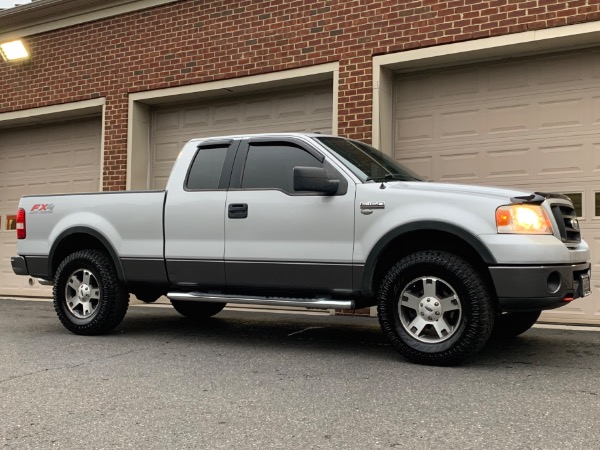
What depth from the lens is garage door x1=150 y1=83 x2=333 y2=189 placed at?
966 centimetres

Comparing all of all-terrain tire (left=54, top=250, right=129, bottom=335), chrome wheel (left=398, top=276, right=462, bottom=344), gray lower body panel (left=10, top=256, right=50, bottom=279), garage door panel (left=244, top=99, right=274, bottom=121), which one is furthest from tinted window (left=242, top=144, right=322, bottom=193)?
garage door panel (left=244, top=99, right=274, bottom=121)

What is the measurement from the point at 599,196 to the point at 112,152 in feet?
25.4

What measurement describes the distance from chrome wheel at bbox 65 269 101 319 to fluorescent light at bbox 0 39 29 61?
7241 millimetres

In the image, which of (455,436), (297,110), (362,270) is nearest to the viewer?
(455,436)

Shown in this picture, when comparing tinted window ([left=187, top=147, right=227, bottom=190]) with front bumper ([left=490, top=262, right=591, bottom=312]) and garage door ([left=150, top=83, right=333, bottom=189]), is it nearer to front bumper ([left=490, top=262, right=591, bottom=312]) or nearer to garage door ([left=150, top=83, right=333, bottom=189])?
front bumper ([left=490, top=262, right=591, bottom=312])

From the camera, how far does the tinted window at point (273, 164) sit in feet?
18.7

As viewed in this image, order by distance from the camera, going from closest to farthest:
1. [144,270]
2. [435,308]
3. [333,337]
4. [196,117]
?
[435,308], [144,270], [333,337], [196,117]

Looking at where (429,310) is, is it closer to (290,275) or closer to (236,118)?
(290,275)

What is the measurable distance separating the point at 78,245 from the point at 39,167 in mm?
6309

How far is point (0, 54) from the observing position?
1260 cm

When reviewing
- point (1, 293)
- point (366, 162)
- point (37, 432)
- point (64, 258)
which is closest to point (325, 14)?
point (366, 162)

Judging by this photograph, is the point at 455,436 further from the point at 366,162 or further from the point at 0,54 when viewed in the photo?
the point at 0,54

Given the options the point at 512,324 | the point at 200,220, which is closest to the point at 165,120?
the point at 200,220

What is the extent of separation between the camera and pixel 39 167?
40.6ft
